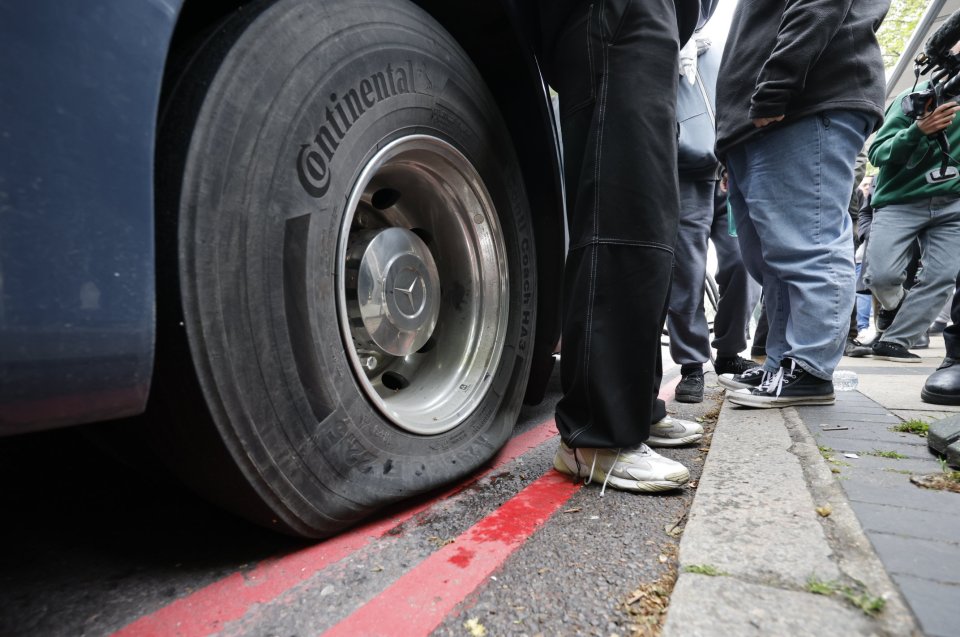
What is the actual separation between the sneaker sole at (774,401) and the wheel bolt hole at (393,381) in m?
1.35

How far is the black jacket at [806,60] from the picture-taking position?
1.69m

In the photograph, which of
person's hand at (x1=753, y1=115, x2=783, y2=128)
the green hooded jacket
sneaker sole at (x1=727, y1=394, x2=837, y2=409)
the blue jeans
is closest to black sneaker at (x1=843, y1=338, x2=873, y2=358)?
the green hooded jacket

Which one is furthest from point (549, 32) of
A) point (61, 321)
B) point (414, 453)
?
point (61, 321)

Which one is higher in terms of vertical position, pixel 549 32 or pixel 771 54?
pixel 771 54

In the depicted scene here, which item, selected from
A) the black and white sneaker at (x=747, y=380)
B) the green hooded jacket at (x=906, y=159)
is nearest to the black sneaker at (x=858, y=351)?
the green hooded jacket at (x=906, y=159)

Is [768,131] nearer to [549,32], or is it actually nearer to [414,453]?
[549,32]

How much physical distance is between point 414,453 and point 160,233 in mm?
651

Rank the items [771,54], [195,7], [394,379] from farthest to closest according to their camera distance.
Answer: [771,54] < [394,379] < [195,7]

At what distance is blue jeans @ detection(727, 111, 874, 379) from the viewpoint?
1818mm

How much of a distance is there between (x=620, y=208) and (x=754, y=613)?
0.86 meters

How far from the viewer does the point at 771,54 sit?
5.84 feet

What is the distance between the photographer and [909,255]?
3.76 metres

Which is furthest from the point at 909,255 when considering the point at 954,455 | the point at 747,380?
the point at 954,455

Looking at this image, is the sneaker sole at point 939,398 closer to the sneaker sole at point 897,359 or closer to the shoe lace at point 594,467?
the shoe lace at point 594,467
